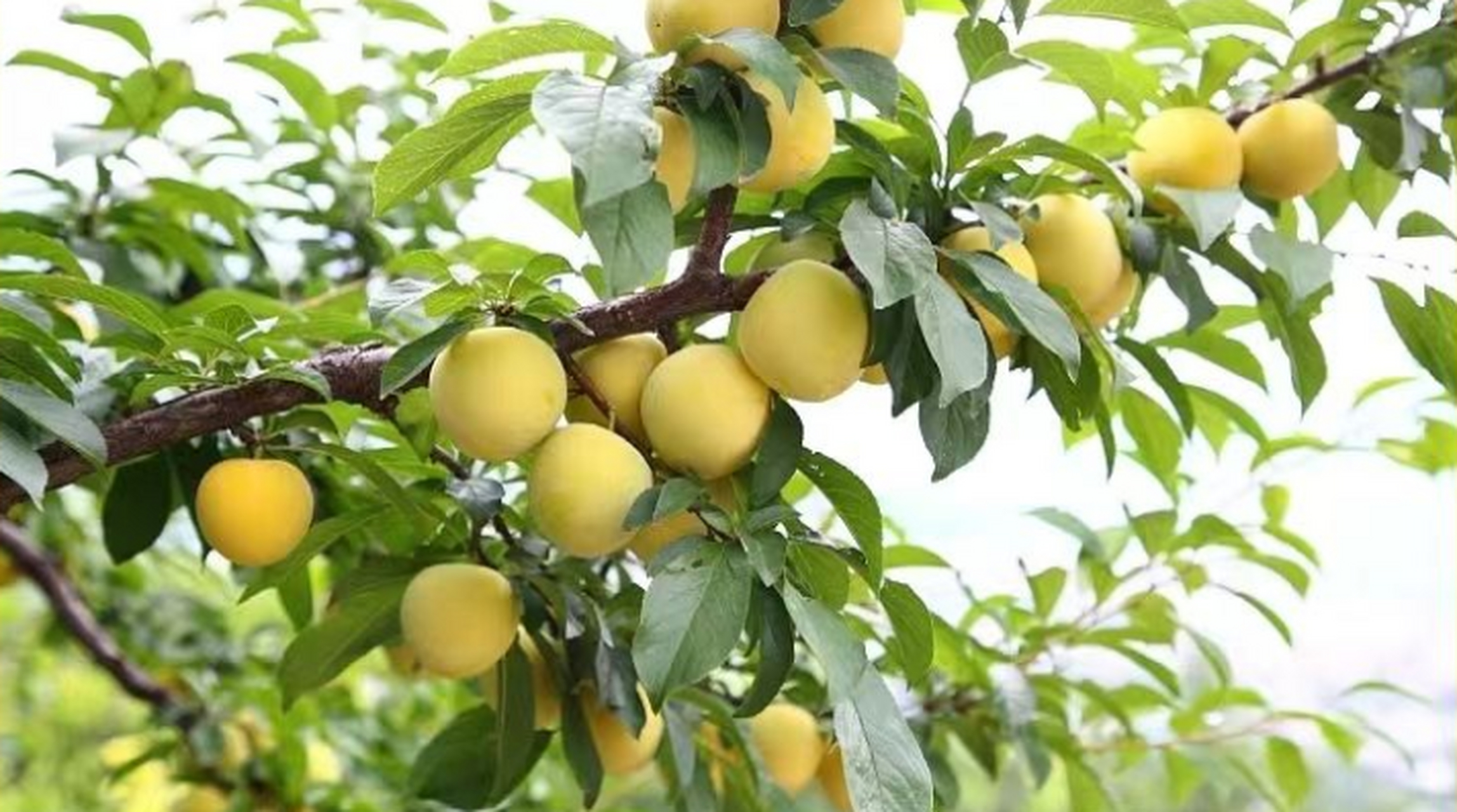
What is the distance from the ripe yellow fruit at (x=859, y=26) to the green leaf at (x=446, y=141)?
0.08 metres

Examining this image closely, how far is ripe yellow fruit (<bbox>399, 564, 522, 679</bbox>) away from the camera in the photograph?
1.87 ft

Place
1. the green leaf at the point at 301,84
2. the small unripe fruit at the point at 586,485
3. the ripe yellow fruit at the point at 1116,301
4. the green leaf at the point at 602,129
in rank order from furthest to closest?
the green leaf at the point at 301,84 < the ripe yellow fruit at the point at 1116,301 < the small unripe fruit at the point at 586,485 < the green leaf at the point at 602,129

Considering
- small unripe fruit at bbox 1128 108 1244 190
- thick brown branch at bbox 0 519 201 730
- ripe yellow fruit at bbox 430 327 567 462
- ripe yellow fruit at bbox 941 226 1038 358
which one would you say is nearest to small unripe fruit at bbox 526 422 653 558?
ripe yellow fruit at bbox 430 327 567 462

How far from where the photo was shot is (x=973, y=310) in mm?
504

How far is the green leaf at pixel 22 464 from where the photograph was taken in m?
0.47

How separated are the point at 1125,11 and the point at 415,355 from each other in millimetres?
235

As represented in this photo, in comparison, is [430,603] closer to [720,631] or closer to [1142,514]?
[720,631]

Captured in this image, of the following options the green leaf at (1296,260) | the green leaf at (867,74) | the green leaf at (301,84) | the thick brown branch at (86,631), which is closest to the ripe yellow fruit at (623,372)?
the green leaf at (867,74)

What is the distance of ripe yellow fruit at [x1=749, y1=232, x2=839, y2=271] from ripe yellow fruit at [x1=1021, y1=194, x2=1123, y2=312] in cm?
7

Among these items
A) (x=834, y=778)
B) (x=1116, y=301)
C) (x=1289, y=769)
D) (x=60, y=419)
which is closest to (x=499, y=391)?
(x=60, y=419)

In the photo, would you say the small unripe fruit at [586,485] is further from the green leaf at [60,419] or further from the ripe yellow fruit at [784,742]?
the ripe yellow fruit at [784,742]

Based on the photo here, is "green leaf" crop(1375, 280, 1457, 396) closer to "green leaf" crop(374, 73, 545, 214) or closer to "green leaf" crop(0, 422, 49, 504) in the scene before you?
"green leaf" crop(374, 73, 545, 214)

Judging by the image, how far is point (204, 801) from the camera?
1029mm

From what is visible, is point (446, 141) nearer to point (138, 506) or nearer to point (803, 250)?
point (803, 250)
